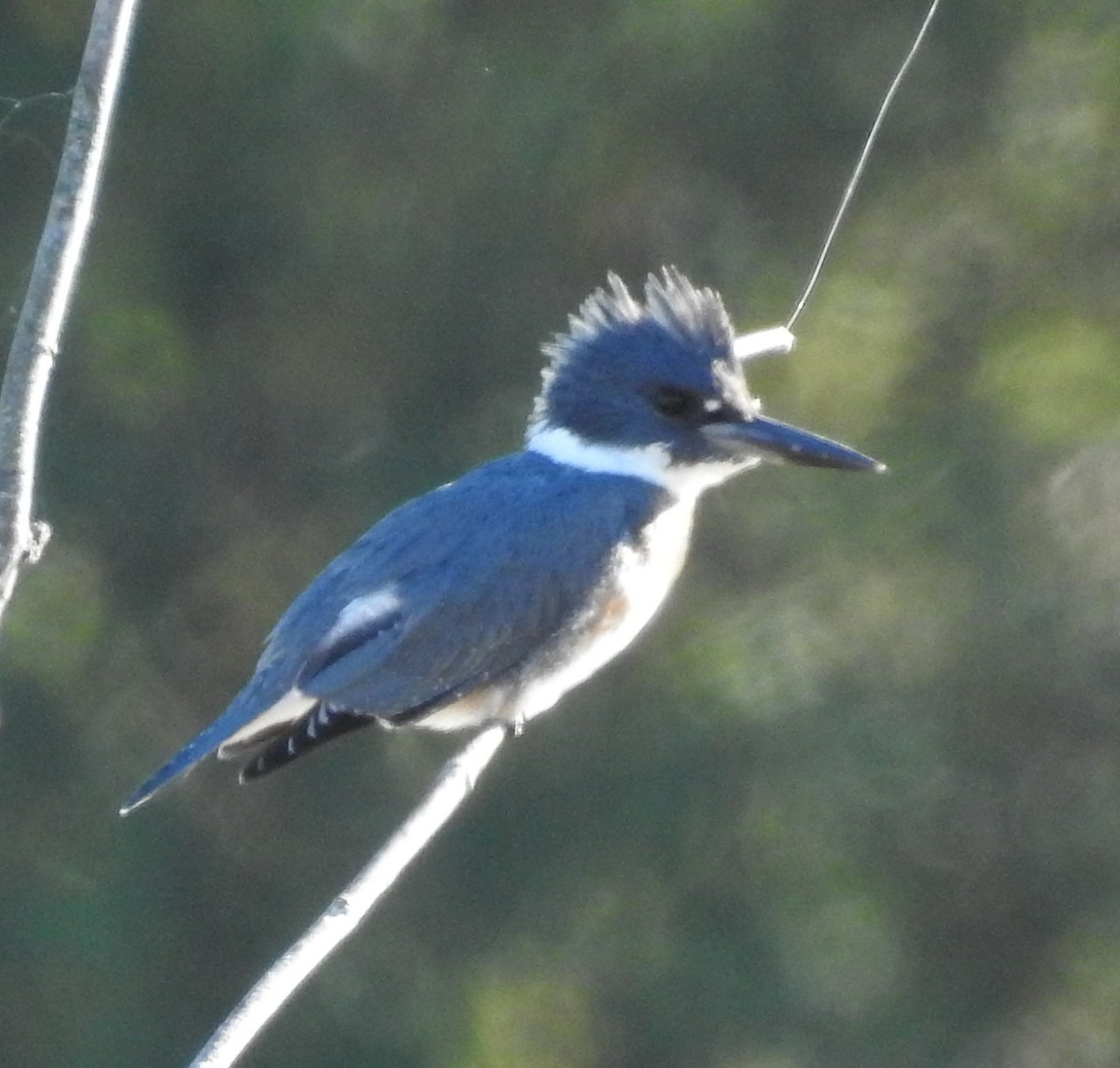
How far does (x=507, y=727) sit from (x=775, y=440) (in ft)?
1.59

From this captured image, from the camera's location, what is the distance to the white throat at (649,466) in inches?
104

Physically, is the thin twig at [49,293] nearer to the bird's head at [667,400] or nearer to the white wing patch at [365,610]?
the white wing patch at [365,610]

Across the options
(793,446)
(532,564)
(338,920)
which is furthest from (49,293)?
(793,446)

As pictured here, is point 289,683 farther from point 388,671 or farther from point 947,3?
point 947,3

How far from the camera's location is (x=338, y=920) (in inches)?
65.0

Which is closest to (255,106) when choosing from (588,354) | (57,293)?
(588,354)

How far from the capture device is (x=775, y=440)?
256 cm

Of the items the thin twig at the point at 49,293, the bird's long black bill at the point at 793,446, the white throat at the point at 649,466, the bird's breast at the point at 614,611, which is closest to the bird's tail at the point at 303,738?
the bird's breast at the point at 614,611

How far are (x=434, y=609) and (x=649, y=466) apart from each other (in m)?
0.33

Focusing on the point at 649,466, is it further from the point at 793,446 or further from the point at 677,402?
the point at 793,446

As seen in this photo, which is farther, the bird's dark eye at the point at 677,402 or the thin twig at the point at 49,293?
the bird's dark eye at the point at 677,402

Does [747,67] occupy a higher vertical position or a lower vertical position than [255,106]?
lower

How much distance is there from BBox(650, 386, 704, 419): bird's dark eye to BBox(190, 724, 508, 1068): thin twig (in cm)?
52

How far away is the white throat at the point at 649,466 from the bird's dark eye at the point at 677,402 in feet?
0.15
